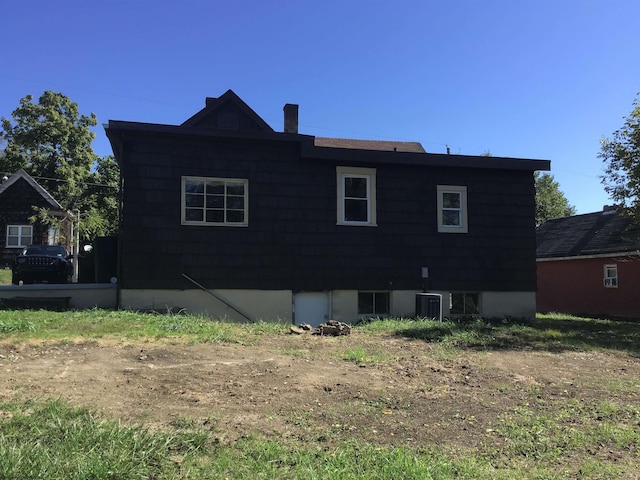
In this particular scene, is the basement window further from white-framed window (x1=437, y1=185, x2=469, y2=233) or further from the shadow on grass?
white-framed window (x1=437, y1=185, x2=469, y2=233)

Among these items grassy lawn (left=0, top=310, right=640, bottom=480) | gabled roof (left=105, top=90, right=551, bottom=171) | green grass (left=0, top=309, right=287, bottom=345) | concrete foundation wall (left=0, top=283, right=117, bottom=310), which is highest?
gabled roof (left=105, top=90, right=551, bottom=171)

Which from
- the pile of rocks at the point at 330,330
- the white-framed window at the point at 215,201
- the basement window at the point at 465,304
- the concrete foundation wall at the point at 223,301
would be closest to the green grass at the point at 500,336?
the pile of rocks at the point at 330,330

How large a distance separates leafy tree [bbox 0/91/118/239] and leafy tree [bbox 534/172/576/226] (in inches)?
1438

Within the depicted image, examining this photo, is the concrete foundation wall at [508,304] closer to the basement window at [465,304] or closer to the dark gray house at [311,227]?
the dark gray house at [311,227]

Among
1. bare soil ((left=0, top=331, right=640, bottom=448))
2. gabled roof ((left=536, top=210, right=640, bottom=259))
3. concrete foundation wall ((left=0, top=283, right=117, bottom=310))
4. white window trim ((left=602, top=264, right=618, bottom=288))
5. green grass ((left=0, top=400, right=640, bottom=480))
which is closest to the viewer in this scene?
green grass ((left=0, top=400, right=640, bottom=480))

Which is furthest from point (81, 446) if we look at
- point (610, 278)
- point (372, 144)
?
point (610, 278)

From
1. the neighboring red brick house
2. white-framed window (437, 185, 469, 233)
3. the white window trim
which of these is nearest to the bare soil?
white-framed window (437, 185, 469, 233)

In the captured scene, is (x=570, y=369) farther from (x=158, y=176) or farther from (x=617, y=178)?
(x=617, y=178)

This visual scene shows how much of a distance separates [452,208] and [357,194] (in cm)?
265

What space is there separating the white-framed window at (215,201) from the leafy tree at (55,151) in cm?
2126

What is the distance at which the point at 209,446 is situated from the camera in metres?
3.86

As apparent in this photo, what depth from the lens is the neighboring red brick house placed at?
66.6 feet

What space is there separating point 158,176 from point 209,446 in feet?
28.6

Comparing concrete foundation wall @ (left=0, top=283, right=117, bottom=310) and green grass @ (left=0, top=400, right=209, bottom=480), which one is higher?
concrete foundation wall @ (left=0, top=283, right=117, bottom=310)
